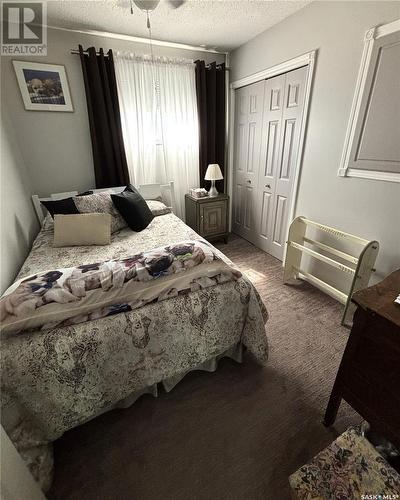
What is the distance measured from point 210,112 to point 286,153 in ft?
3.97

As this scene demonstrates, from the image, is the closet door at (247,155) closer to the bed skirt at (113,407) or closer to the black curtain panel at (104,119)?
the black curtain panel at (104,119)

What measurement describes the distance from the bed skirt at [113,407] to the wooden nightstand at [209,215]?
6.03 feet

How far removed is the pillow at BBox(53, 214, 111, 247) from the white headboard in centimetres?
65

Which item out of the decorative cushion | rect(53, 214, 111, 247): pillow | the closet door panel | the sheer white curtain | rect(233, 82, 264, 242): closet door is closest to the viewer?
the decorative cushion

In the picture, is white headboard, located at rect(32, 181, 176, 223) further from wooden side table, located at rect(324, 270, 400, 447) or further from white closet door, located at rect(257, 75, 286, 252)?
wooden side table, located at rect(324, 270, 400, 447)

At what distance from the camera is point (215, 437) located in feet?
4.10

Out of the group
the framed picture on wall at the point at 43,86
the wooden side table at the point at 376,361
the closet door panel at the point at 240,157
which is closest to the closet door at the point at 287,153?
the closet door panel at the point at 240,157

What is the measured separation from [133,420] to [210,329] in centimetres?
67

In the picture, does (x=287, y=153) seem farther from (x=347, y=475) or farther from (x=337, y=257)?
(x=347, y=475)

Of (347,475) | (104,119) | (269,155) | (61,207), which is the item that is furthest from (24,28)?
(347,475)

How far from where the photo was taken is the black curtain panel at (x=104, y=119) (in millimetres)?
2391

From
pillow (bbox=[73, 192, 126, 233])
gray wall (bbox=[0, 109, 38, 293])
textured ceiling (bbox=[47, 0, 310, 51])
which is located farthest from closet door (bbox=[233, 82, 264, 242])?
gray wall (bbox=[0, 109, 38, 293])

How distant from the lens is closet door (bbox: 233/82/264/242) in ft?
9.21

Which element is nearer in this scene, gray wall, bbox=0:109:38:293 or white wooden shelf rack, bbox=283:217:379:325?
gray wall, bbox=0:109:38:293
